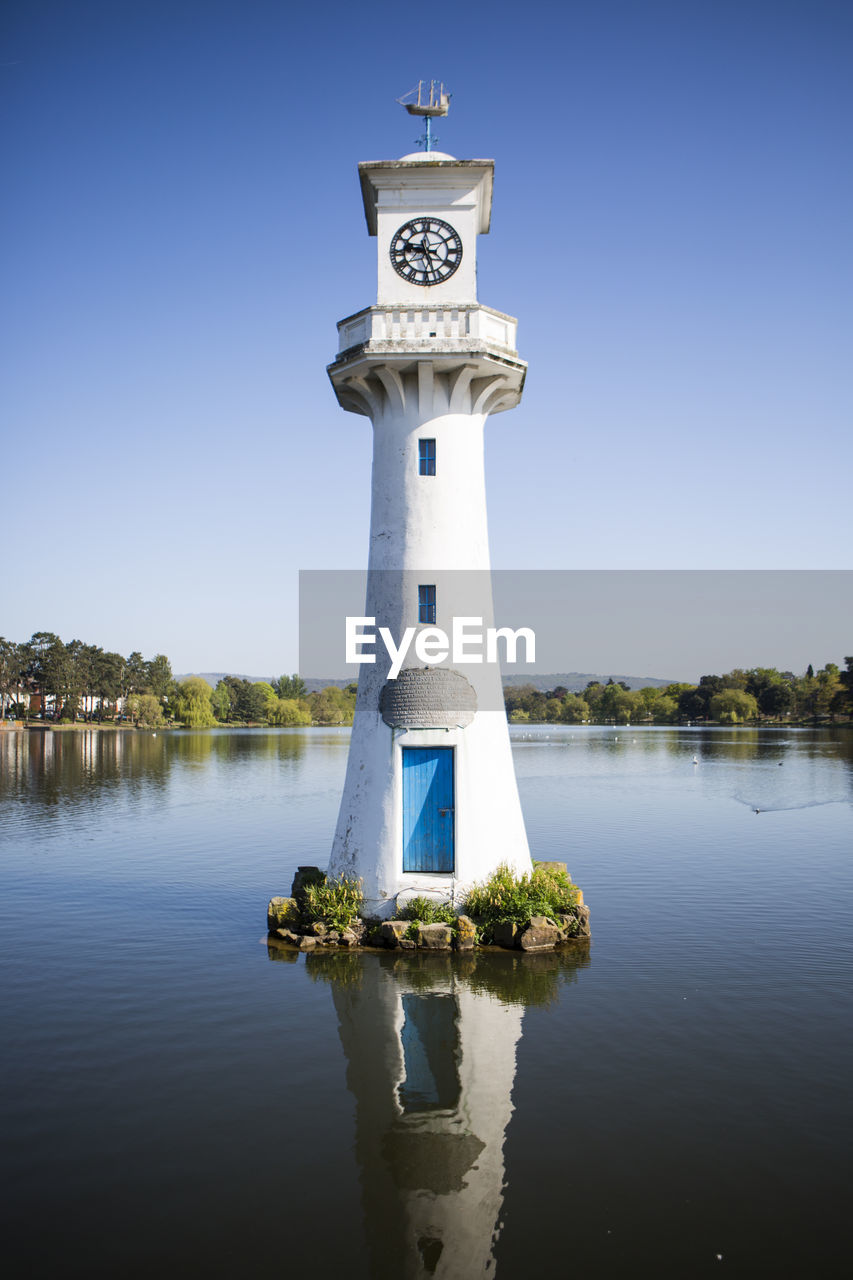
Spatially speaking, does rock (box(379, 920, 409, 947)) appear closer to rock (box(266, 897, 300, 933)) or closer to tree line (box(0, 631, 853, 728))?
rock (box(266, 897, 300, 933))

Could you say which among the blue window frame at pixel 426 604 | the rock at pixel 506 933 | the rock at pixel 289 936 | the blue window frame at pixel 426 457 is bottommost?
the rock at pixel 289 936

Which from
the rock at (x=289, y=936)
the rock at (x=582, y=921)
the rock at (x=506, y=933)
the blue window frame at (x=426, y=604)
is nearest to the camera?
the rock at (x=506, y=933)

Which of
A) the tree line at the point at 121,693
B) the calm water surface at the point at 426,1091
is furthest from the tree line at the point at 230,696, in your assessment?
the calm water surface at the point at 426,1091

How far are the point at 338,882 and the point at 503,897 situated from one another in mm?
2992

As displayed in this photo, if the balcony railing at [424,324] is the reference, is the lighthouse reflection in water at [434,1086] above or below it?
below

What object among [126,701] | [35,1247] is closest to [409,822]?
[35,1247]

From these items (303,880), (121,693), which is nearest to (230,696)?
(121,693)

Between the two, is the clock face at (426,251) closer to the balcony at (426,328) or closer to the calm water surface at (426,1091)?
the balcony at (426,328)

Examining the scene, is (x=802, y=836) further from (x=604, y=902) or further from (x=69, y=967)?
(x=69, y=967)

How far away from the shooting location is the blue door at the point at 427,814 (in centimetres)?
1557

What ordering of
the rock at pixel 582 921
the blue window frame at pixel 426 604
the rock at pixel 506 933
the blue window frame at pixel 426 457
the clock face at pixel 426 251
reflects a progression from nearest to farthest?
1. the rock at pixel 506 933
2. the blue window frame at pixel 426 604
3. the blue window frame at pixel 426 457
4. the clock face at pixel 426 251
5. the rock at pixel 582 921

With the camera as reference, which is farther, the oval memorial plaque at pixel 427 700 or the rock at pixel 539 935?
the oval memorial plaque at pixel 427 700

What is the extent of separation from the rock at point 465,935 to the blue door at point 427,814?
3.09 ft

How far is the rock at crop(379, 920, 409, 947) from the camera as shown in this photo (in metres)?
15.0
